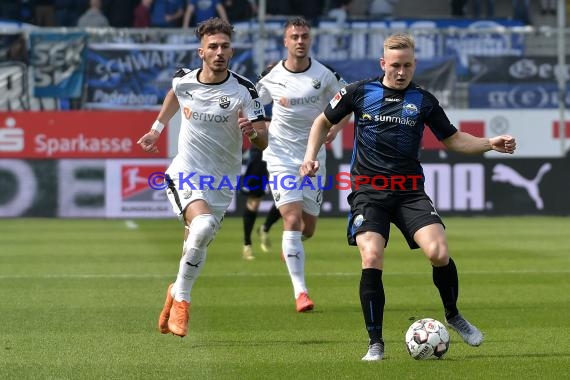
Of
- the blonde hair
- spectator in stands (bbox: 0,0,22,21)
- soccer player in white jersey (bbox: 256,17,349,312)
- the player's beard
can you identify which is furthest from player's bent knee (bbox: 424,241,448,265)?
spectator in stands (bbox: 0,0,22,21)

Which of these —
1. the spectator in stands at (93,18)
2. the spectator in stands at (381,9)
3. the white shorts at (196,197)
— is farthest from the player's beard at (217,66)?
the spectator in stands at (381,9)

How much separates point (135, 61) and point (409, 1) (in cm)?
913

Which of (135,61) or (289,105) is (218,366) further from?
(135,61)

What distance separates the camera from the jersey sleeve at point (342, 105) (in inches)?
336

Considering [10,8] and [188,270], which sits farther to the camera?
[10,8]

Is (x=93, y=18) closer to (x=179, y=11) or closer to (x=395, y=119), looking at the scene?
(x=179, y=11)

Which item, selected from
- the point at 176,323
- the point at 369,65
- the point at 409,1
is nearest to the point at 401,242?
the point at 369,65

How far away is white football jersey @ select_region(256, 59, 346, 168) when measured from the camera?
11969mm

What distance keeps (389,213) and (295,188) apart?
325 cm

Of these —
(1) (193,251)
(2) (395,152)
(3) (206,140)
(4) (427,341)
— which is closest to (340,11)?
(3) (206,140)

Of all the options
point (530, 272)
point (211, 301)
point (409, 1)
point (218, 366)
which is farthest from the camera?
point (409, 1)

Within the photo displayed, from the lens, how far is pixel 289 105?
474 inches

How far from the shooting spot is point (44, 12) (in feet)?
91.6

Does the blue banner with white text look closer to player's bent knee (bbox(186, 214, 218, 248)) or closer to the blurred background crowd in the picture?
the blurred background crowd
